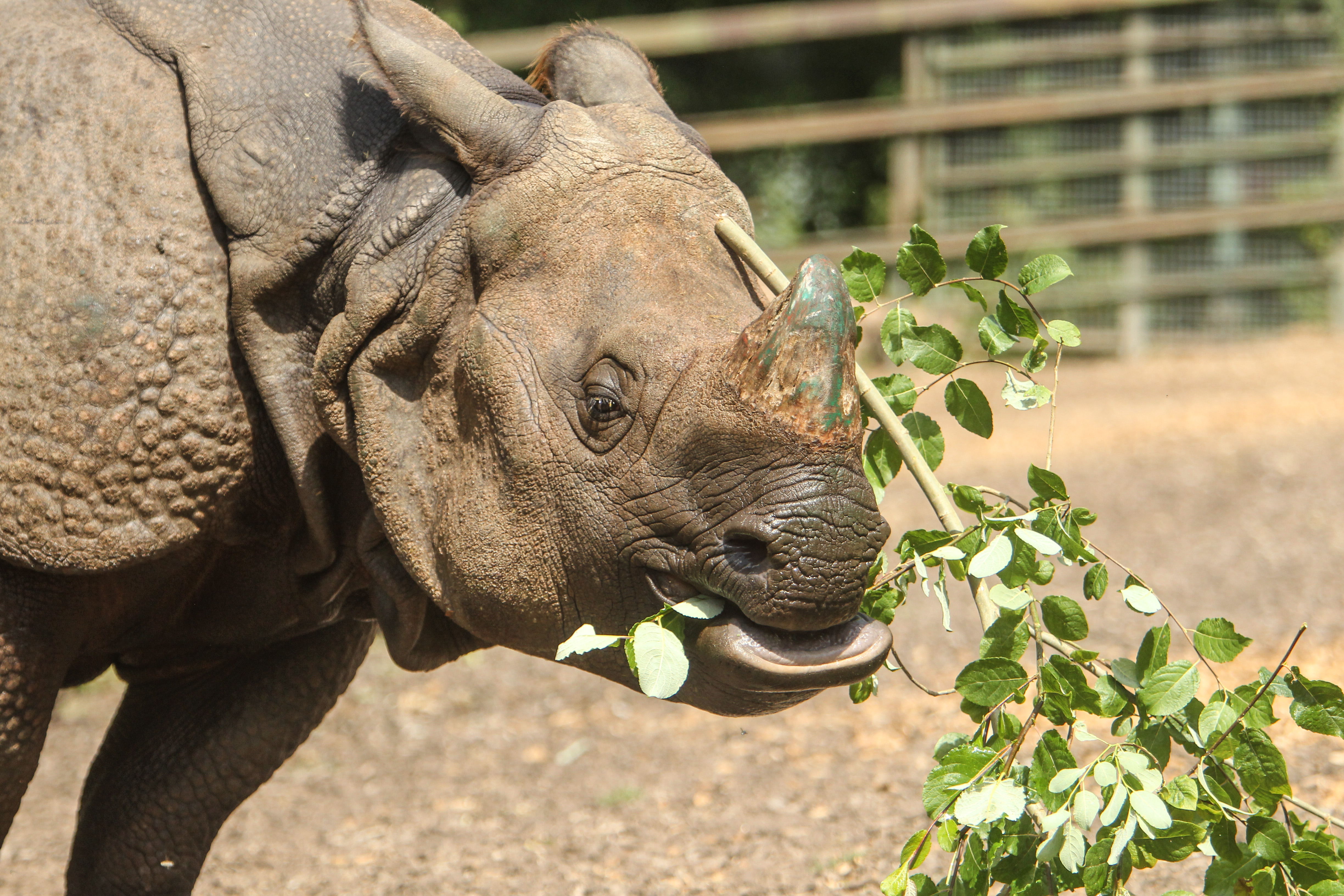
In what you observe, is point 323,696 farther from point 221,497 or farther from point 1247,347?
point 1247,347

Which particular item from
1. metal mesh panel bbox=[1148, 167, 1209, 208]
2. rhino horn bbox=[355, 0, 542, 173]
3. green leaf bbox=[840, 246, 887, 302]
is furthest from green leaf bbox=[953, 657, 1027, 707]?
metal mesh panel bbox=[1148, 167, 1209, 208]

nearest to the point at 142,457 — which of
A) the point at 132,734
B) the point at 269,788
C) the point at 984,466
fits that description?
the point at 132,734

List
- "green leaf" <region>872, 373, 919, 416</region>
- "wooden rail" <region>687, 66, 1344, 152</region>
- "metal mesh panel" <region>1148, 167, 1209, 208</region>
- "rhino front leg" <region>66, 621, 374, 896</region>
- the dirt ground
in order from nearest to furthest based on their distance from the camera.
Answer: "green leaf" <region>872, 373, 919, 416</region> < "rhino front leg" <region>66, 621, 374, 896</region> < the dirt ground < "wooden rail" <region>687, 66, 1344, 152</region> < "metal mesh panel" <region>1148, 167, 1209, 208</region>

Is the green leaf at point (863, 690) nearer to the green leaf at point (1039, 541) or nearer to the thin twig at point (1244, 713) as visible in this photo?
the green leaf at point (1039, 541)

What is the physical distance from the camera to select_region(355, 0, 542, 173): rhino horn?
2469 mm

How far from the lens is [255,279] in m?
2.51

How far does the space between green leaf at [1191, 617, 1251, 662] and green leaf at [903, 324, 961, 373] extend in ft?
1.97

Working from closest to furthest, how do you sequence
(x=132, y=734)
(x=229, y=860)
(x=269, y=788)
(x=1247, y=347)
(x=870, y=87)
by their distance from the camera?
(x=132, y=734), (x=229, y=860), (x=269, y=788), (x=1247, y=347), (x=870, y=87)

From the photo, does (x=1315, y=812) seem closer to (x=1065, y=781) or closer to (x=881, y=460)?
(x=1065, y=781)

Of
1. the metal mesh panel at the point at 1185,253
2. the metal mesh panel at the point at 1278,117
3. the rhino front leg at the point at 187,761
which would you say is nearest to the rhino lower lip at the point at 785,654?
the rhino front leg at the point at 187,761

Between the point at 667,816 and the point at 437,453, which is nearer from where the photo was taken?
the point at 437,453

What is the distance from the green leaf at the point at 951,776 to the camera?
92.4 inches

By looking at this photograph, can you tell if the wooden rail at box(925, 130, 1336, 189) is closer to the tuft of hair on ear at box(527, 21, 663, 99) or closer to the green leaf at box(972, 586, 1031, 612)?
the tuft of hair on ear at box(527, 21, 663, 99)

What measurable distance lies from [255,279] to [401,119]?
38 centimetres
